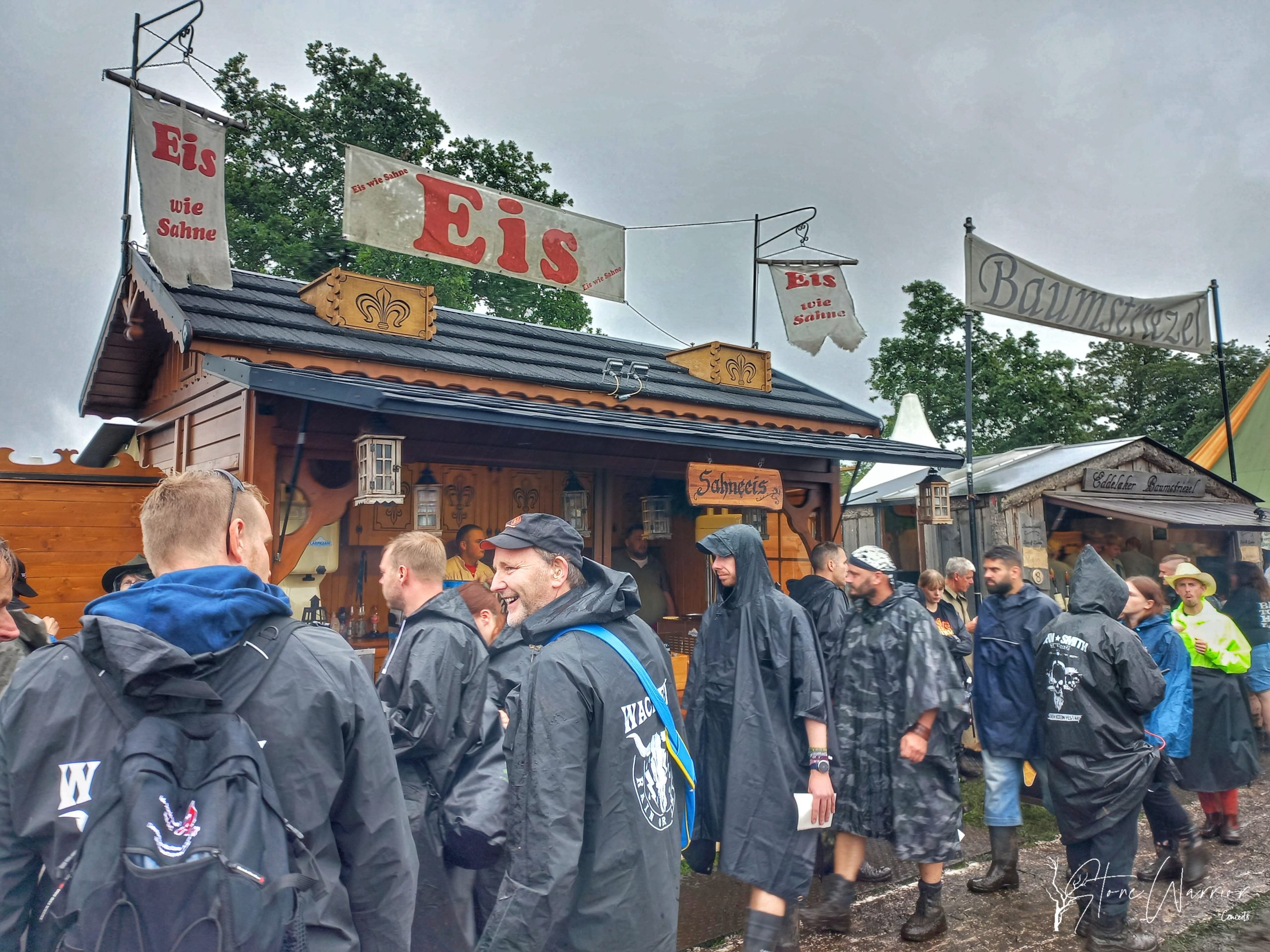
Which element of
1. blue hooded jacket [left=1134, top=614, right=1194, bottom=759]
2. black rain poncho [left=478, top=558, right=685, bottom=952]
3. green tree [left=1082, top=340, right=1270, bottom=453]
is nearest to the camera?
black rain poncho [left=478, top=558, right=685, bottom=952]

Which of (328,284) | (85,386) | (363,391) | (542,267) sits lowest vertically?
(363,391)

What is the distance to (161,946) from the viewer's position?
1.40 meters

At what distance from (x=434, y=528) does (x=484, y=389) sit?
1.47 meters

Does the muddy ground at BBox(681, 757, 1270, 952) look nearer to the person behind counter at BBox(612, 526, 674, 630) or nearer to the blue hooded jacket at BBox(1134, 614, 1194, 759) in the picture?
the blue hooded jacket at BBox(1134, 614, 1194, 759)

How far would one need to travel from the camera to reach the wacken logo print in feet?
8.40

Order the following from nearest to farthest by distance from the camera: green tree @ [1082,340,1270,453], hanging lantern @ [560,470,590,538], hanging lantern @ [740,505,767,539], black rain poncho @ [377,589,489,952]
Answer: black rain poncho @ [377,589,489,952]
hanging lantern @ [560,470,590,538]
hanging lantern @ [740,505,767,539]
green tree @ [1082,340,1270,453]

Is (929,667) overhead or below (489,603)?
below

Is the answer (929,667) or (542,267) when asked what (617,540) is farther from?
(929,667)

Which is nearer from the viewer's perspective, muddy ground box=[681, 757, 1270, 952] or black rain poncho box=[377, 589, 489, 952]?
black rain poncho box=[377, 589, 489, 952]

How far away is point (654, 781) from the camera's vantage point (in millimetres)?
2631

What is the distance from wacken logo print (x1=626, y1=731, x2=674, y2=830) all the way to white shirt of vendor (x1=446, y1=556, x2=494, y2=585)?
525 cm

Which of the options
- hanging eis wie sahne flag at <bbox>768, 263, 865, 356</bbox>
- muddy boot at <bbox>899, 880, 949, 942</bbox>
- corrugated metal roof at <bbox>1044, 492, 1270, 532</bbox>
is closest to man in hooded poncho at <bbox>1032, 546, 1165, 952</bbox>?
muddy boot at <bbox>899, 880, 949, 942</bbox>

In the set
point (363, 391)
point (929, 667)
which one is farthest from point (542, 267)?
point (929, 667)

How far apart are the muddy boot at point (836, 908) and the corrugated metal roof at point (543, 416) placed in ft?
12.0
